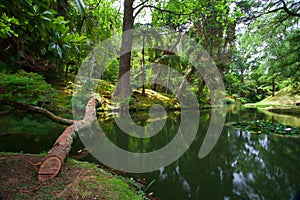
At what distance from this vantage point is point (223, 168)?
109 inches

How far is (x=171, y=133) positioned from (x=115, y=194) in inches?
146

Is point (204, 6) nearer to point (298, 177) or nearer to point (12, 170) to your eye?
point (298, 177)

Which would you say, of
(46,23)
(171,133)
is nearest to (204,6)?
(171,133)

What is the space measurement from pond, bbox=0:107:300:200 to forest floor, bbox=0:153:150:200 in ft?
1.83

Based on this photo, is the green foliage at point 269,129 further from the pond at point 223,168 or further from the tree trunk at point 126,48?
the tree trunk at point 126,48

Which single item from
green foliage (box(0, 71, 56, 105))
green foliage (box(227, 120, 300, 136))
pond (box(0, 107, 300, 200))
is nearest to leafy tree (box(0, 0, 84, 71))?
green foliage (box(0, 71, 56, 105))

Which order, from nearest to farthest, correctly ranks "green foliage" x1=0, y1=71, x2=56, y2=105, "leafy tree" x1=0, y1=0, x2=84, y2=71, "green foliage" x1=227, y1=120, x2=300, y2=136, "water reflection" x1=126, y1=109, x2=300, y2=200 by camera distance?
"leafy tree" x1=0, y1=0, x2=84, y2=71, "water reflection" x1=126, y1=109, x2=300, y2=200, "green foliage" x1=0, y1=71, x2=56, y2=105, "green foliage" x1=227, y1=120, x2=300, y2=136

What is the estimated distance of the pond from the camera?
2.09 m

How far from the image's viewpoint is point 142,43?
11406mm

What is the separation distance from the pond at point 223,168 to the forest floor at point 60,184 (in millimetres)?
557

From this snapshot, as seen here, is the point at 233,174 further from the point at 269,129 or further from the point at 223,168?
the point at 269,129

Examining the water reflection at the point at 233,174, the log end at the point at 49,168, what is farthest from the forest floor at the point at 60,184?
the water reflection at the point at 233,174

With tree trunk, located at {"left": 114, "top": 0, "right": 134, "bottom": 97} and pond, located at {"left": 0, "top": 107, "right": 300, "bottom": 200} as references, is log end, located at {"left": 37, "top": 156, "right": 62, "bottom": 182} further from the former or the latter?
tree trunk, located at {"left": 114, "top": 0, "right": 134, "bottom": 97}

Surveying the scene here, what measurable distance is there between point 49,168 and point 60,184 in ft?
0.93
